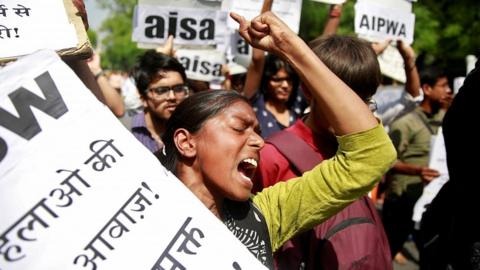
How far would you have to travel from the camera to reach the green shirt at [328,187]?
1870 millimetres

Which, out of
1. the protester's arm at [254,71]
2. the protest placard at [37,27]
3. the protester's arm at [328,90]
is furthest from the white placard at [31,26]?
the protester's arm at [254,71]

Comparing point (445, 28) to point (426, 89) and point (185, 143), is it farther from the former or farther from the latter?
point (185, 143)

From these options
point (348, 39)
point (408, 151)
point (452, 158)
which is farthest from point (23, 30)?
point (408, 151)

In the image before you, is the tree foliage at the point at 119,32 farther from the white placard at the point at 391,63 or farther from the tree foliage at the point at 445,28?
the white placard at the point at 391,63

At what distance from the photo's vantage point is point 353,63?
7.17ft

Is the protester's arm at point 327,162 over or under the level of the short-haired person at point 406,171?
over

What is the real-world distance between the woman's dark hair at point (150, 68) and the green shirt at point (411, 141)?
2.34m

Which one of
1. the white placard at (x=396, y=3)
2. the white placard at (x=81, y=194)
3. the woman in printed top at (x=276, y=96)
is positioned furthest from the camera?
the white placard at (x=396, y=3)

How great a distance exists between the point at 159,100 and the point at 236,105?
1738mm

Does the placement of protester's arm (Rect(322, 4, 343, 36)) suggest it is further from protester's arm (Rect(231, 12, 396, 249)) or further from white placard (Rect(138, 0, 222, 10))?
protester's arm (Rect(231, 12, 396, 249))

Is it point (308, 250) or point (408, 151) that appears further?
point (408, 151)

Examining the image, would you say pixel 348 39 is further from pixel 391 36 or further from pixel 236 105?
pixel 391 36

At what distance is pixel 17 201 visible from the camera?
4.33 feet

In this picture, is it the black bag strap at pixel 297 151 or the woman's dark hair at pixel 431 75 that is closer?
the black bag strap at pixel 297 151
